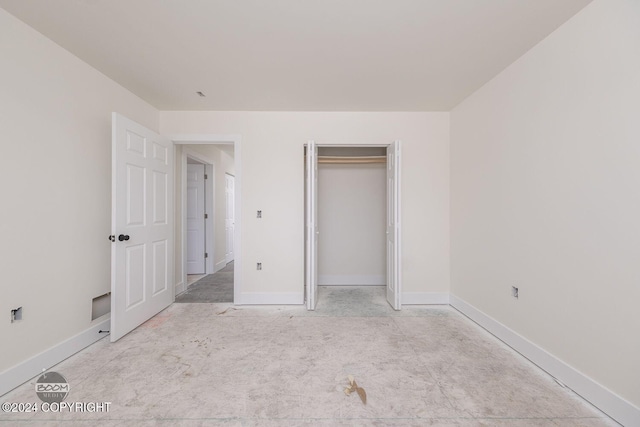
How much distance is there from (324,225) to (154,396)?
3152 millimetres

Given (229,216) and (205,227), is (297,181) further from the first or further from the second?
(229,216)

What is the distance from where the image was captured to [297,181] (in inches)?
132

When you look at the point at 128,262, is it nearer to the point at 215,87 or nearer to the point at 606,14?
the point at 215,87

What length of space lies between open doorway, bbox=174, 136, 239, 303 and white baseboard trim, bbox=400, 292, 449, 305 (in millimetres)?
2359

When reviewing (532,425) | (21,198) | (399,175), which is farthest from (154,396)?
(399,175)

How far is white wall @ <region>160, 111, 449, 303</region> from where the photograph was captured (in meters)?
3.35

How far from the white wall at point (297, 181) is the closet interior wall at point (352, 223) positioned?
1002 millimetres

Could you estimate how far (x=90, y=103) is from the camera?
2.33m

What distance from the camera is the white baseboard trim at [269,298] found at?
333 cm

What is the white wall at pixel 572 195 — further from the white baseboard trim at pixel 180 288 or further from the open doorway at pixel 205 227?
the white baseboard trim at pixel 180 288
